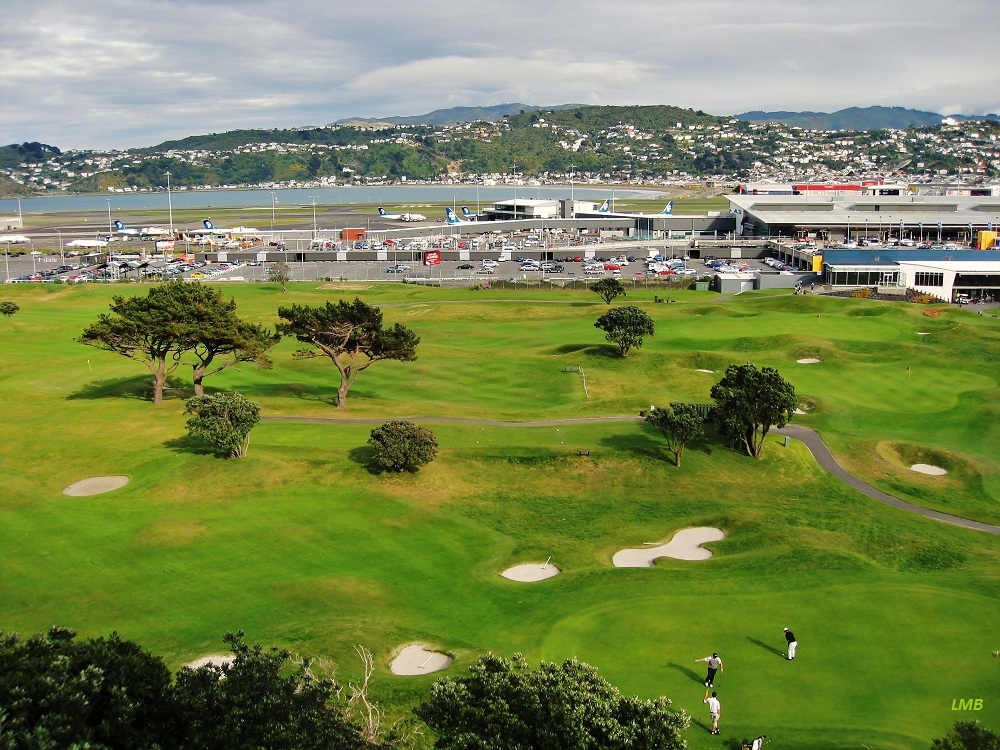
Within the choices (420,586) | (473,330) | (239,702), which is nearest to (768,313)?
(473,330)

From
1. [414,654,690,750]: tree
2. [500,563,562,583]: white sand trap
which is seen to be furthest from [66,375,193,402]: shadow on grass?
[414,654,690,750]: tree

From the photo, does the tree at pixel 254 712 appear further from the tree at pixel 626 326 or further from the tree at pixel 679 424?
the tree at pixel 626 326

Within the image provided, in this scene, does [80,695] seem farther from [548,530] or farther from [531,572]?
[548,530]

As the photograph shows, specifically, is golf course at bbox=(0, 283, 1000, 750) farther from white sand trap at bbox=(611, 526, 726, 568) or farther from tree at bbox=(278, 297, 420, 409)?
tree at bbox=(278, 297, 420, 409)

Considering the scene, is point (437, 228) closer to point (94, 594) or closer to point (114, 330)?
point (114, 330)

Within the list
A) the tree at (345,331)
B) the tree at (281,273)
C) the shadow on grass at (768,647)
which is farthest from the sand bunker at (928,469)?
the tree at (281,273)
